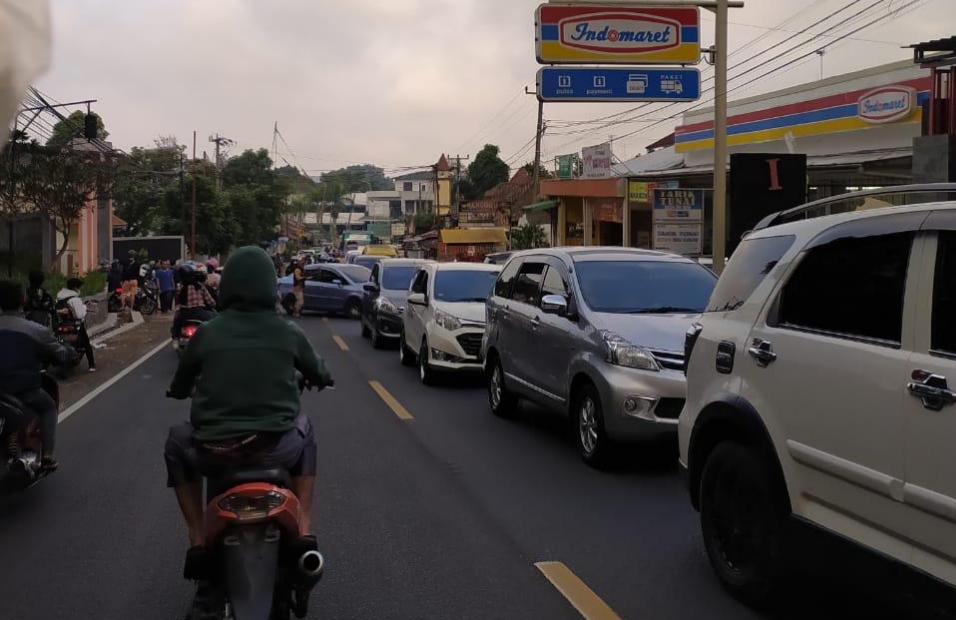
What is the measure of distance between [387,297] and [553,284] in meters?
10.2

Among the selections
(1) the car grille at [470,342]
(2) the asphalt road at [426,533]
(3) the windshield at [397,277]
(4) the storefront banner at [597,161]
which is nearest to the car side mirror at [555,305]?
(2) the asphalt road at [426,533]

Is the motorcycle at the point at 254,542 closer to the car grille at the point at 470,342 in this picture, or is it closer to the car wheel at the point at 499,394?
the car wheel at the point at 499,394

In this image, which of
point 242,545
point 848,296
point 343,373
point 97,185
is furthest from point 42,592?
point 97,185

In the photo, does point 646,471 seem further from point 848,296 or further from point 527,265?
point 848,296

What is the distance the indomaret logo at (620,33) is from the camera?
59.6ft

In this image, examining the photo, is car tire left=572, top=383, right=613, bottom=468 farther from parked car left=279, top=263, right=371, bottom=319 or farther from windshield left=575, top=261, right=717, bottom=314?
parked car left=279, top=263, right=371, bottom=319

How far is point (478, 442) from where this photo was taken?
390 inches

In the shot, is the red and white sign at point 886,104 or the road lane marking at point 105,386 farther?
the red and white sign at point 886,104

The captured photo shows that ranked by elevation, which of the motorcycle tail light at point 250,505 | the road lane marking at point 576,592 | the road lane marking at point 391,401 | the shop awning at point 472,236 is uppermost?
the shop awning at point 472,236

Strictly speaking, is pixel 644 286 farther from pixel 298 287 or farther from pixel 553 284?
pixel 298 287

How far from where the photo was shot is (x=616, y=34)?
18391mm

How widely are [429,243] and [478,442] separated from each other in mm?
57594

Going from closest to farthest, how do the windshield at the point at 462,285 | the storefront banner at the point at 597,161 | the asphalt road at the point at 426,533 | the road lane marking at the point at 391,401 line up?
the asphalt road at the point at 426,533 → the road lane marking at the point at 391,401 → the windshield at the point at 462,285 → the storefront banner at the point at 597,161

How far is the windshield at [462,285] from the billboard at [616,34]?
16.8 feet
